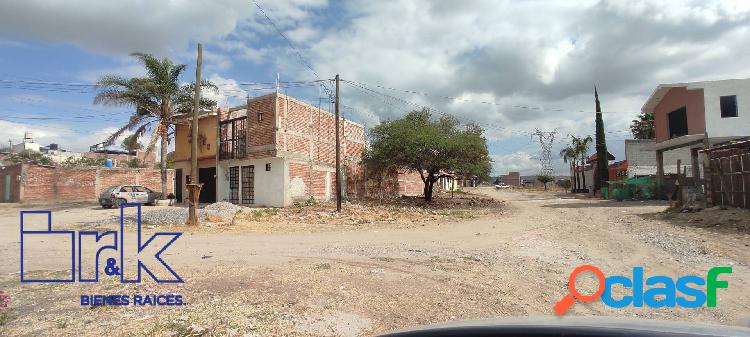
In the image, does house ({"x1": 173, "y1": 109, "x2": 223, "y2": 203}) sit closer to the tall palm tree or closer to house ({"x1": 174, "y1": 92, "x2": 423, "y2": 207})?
house ({"x1": 174, "y1": 92, "x2": 423, "y2": 207})

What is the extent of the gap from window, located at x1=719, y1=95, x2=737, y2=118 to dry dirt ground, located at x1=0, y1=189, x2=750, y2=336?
46.7ft

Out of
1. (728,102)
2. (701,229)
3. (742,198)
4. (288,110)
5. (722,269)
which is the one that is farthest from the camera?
(288,110)

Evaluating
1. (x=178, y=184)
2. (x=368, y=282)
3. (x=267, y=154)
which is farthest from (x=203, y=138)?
(x=368, y=282)

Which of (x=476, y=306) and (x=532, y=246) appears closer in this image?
(x=476, y=306)

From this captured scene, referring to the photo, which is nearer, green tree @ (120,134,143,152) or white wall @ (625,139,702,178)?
green tree @ (120,134,143,152)

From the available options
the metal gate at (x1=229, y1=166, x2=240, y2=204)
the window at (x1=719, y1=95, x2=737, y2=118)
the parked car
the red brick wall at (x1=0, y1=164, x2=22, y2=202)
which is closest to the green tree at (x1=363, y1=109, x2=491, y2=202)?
the metal gate at (x1=229, y1=166, x2=240, y2=204)

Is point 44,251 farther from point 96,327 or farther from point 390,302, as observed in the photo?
point 390,302

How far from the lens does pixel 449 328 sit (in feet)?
5.79

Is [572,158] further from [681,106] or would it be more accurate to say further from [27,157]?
[27,157]

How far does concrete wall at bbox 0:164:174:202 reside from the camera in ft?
112

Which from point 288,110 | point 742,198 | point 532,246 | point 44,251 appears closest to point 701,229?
point 742,198

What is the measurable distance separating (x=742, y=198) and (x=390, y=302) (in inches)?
672

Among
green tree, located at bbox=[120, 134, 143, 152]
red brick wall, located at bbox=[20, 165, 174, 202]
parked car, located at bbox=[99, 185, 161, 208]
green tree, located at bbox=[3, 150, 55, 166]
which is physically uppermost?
green tree, located at bbox=[3, 150, 55, 166]

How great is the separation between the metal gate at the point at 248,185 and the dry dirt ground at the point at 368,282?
14.3m
